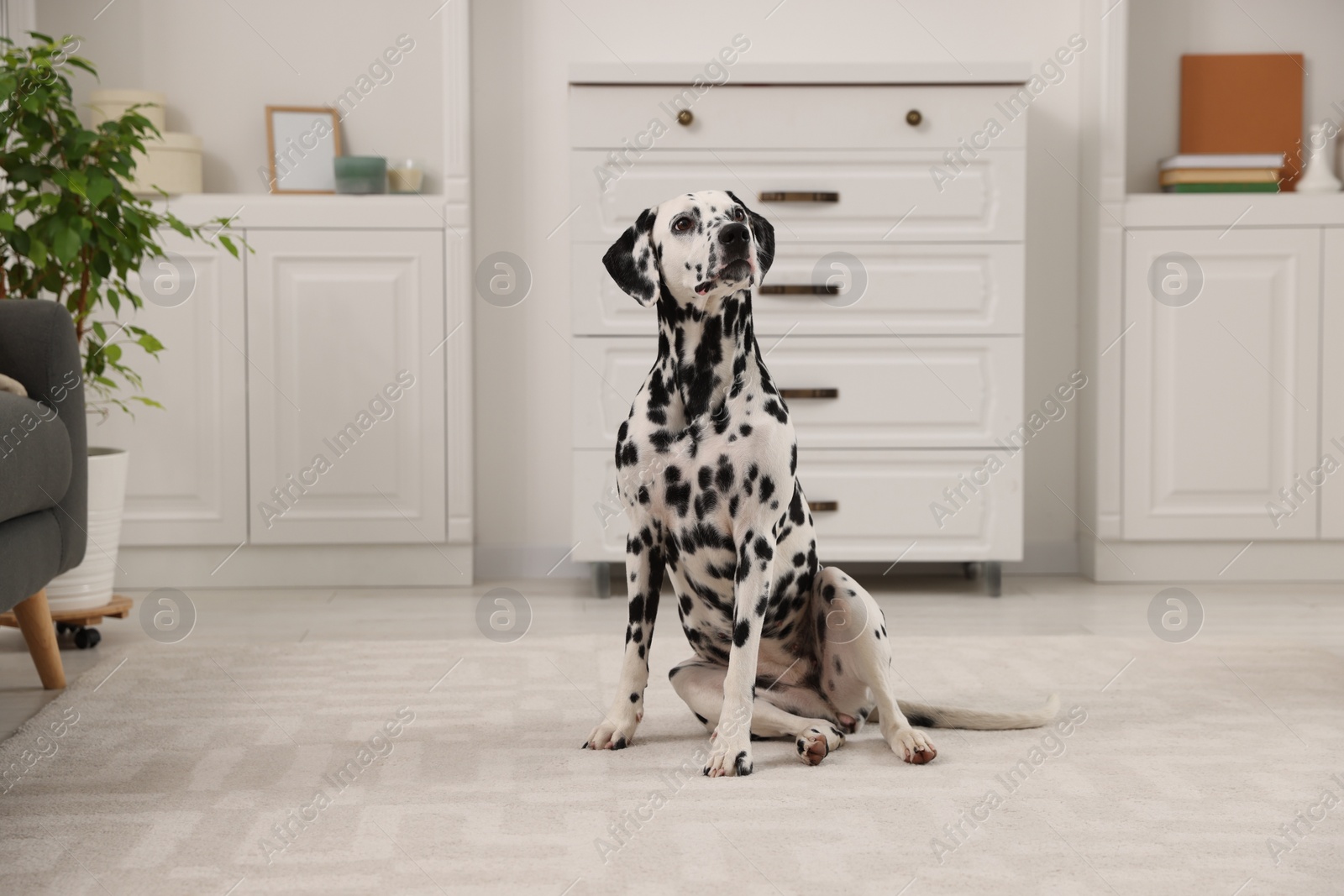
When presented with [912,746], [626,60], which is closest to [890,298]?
[626,60]

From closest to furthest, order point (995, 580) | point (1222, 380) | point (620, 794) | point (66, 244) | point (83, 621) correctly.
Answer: point (620, 794)
point (66, 244)
point (83, 621)
point (995, 580)
point (1222, 380)

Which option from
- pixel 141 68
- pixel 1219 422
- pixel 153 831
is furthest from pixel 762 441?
pixel 141 68

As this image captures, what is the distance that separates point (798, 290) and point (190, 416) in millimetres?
1940

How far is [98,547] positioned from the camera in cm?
293

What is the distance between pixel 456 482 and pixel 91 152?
1.50m

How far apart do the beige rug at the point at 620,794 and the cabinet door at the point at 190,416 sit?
3.91 feet

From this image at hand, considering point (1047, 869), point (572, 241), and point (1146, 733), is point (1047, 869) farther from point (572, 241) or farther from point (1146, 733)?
point (572, 241)

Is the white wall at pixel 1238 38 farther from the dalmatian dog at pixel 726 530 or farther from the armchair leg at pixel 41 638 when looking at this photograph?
the armchair leg at pixel 41 638

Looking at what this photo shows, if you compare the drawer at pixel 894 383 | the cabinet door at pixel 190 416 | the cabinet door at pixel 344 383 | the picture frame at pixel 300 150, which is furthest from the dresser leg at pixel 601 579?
the picture frame at pixel 300 150

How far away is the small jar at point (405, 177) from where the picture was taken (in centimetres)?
387

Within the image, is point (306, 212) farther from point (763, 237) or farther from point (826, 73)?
point (763, 237)

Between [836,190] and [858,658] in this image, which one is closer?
[858,658]

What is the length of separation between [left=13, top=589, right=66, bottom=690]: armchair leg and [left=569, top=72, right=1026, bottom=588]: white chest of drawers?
59.0 inches

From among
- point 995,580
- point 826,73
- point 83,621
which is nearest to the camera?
point 83,621
